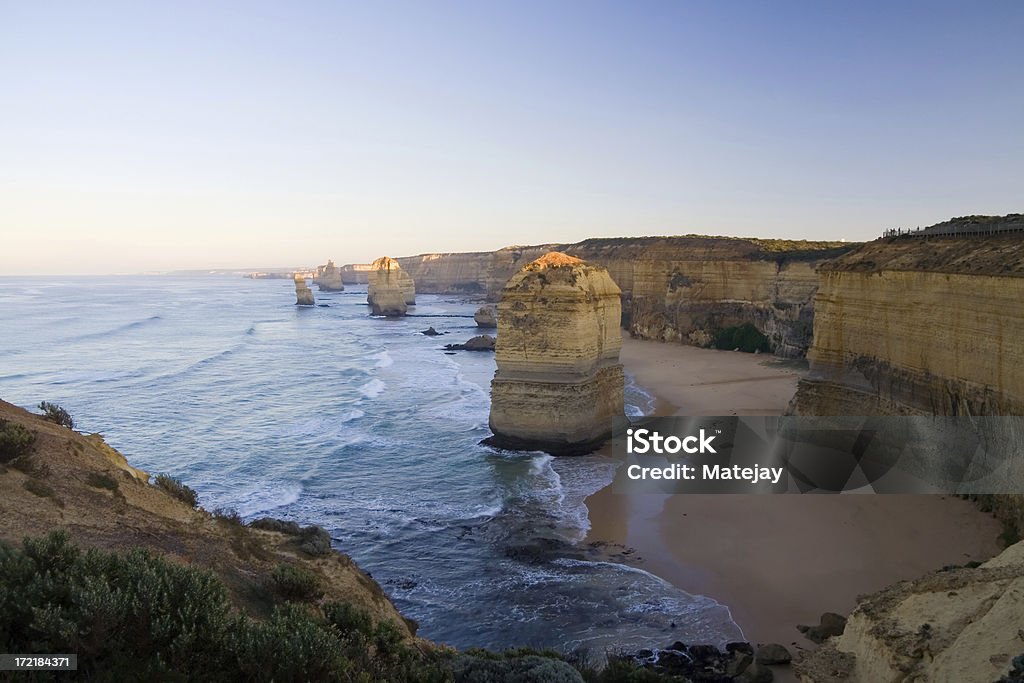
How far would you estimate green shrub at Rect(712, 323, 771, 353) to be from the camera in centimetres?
4788

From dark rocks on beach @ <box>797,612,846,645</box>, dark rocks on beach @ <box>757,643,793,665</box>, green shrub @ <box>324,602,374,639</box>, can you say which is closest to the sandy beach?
dark rocks on beach @ <box>797,612,846,645</box>

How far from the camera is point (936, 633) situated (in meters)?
8.03

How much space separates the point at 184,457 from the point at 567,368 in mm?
14298

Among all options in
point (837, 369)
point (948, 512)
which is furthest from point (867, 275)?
point (948, 512)

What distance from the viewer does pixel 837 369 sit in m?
21.8

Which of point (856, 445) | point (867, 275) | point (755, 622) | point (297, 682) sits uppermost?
point (867, 275)

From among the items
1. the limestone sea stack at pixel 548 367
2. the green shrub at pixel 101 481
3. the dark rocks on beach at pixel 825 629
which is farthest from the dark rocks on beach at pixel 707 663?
the limestone sea stack at pixel 548 367

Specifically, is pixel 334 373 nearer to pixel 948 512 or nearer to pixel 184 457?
pixel 184 457

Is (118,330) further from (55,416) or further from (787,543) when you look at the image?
(787,543)

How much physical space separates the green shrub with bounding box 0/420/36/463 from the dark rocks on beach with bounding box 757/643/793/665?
1223 centimetres

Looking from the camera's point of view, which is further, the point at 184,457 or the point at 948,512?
the point at 184,457

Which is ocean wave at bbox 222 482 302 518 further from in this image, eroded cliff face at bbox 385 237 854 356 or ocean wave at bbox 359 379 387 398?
eroded cliff face at bbox 385 237 854 356

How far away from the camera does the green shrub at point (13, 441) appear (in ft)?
31.0

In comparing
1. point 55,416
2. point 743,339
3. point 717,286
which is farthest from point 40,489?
point 717,286
